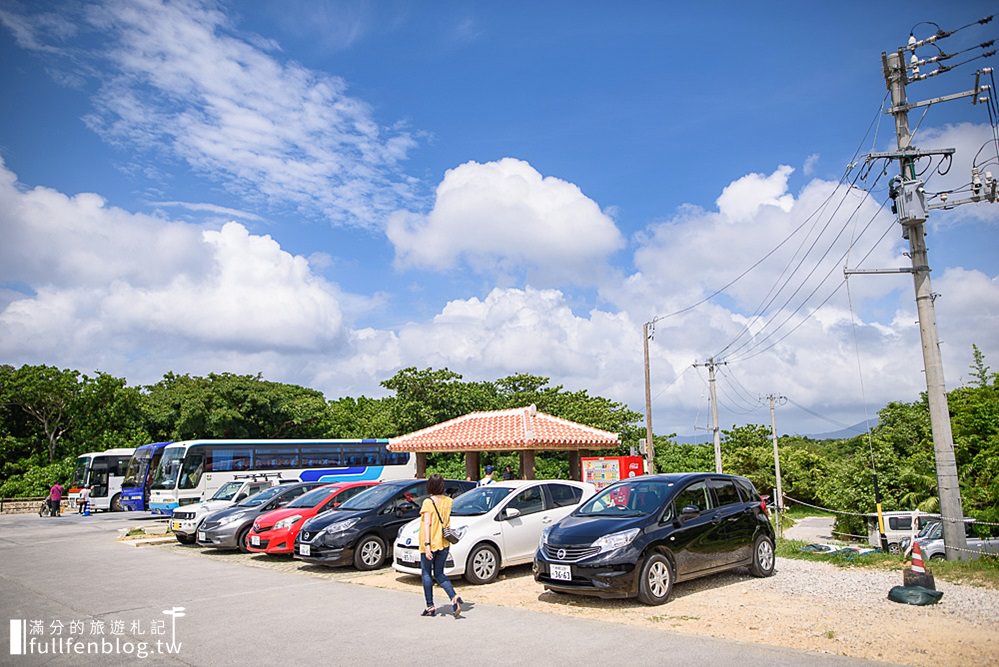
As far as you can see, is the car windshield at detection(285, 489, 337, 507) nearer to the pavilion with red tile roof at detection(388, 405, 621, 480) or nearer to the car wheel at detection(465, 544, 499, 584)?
the car wheel at detection(465, 544, 499, 584)

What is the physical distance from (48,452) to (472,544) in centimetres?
4065

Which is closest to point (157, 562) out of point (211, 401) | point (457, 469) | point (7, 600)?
point (7, 600)

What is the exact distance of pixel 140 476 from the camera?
32656 mm

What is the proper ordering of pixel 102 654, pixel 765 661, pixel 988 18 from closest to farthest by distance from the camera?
1. pixel 765 661
2. pixel 102 654
3. pixel 988 18

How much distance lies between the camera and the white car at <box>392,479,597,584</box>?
10.7 meters

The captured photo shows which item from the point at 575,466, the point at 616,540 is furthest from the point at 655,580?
the point at 575,466

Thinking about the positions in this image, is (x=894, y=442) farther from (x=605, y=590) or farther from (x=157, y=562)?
(x=157, y=562)

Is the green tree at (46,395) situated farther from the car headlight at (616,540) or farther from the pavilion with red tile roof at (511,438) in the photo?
the car headlight at (616,540)

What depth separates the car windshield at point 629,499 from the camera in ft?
30.8

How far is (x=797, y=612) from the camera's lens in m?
8.20

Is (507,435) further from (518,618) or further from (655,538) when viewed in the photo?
(518,618)

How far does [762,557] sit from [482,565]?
4217mm

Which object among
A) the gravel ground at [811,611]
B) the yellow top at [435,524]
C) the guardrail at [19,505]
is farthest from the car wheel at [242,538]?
Result: the guardrail at [19,505]

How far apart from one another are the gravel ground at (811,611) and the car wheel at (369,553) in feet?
3.07
